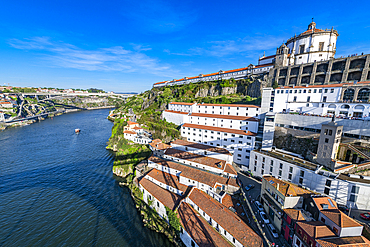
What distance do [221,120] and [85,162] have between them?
111 feet

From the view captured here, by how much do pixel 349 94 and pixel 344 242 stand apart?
25985 mm

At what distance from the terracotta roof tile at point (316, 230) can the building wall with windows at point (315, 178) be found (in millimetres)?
5998

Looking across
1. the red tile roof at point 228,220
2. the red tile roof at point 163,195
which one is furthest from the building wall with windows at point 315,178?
the red tile roof at point 163,195

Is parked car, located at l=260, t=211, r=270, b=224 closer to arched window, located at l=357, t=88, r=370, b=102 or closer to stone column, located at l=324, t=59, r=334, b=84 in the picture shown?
A: arched window, located at l=357, t=88, r=370, b=102

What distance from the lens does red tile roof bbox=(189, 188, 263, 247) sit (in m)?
12.5

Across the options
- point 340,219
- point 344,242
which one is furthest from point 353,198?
point 344,242

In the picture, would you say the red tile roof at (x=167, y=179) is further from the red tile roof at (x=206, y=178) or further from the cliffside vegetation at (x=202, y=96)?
the cliffside vegetation at (x=202, y=96)

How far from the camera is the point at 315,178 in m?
16.7

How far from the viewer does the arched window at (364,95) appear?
23203mm

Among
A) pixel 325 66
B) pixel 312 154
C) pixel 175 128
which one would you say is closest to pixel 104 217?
pixel 175 128

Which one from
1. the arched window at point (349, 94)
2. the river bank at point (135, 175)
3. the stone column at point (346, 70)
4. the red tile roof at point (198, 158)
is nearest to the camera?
the river bank at point (135, 175)

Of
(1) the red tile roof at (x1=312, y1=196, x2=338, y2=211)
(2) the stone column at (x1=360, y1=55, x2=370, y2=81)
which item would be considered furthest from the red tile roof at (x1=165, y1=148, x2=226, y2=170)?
(2) the stone column at (x1=360, y1=55, x2=370, y2=81)

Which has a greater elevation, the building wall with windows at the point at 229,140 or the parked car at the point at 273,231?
the building wall with windows at the point at 229,140

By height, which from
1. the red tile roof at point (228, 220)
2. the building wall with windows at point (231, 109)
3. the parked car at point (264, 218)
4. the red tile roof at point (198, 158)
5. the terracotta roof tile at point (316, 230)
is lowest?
the parked car at point (264, 218)
